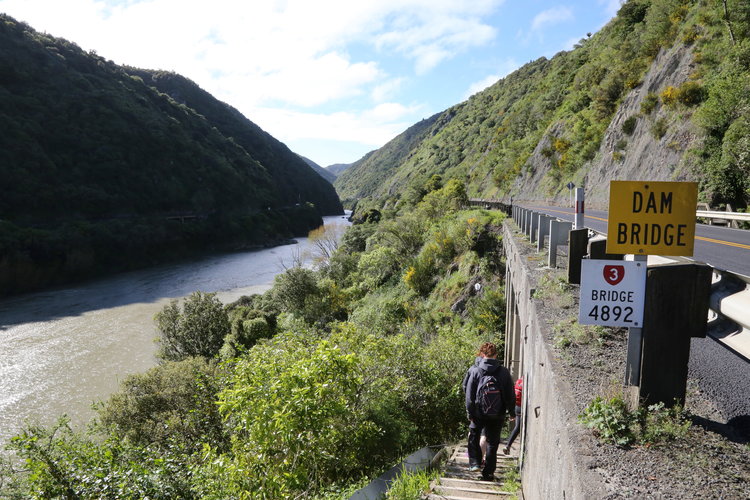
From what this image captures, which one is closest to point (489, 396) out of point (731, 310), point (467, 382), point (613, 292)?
point (467, 382)

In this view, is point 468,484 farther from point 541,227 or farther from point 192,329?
point 192,329

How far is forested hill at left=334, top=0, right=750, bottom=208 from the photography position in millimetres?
16828

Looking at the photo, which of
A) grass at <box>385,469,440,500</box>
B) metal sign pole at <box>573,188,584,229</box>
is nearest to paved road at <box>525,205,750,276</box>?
metal sign pole at <box>573,188,584,229</box>

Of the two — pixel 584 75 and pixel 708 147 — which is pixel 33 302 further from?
pixel 584 75

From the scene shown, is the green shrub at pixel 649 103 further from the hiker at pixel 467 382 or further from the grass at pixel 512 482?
the grass at pixel 512 482

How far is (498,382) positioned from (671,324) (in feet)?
9.00

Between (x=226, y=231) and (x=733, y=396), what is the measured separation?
7491 centimetres

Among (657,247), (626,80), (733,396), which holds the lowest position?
(733,396)

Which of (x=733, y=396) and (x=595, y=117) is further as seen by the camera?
(x=595, y=117)

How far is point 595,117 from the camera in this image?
31547 millimetres

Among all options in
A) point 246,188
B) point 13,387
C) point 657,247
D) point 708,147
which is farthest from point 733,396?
point 246,188

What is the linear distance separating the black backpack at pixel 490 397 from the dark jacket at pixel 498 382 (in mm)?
48

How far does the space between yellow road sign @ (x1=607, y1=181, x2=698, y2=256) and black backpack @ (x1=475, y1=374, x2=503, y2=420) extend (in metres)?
2.80

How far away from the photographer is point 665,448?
7.88 feet
